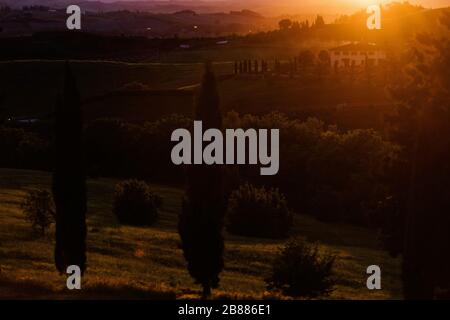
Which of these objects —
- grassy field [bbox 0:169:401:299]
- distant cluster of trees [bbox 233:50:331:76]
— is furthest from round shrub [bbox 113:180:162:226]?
distant cluster of trees [bbox 233:50:331:76]

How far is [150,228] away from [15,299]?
2816cm

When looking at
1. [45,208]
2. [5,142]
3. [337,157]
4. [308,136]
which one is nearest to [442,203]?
[45,208]

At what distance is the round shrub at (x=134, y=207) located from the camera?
5750 cm

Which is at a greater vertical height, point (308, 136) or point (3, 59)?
point (3, 59)

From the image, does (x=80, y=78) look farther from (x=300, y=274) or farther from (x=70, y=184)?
(x=300, y=274)

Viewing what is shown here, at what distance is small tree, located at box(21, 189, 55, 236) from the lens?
4712 cm

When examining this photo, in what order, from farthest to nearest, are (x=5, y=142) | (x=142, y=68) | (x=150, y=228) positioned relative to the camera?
(x=142, y=68) < (x=5, y=142) < (x=150, y=228)

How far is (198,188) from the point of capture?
31.1 meters

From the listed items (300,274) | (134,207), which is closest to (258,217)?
(134,207)

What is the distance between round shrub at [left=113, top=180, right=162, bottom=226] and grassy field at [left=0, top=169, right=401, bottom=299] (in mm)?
1051

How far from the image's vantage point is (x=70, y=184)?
34.0 meters

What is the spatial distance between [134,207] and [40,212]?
38.7ft

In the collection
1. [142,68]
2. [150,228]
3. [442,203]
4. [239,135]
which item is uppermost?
[142,68]

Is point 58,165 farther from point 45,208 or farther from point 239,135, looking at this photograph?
point 239,135
